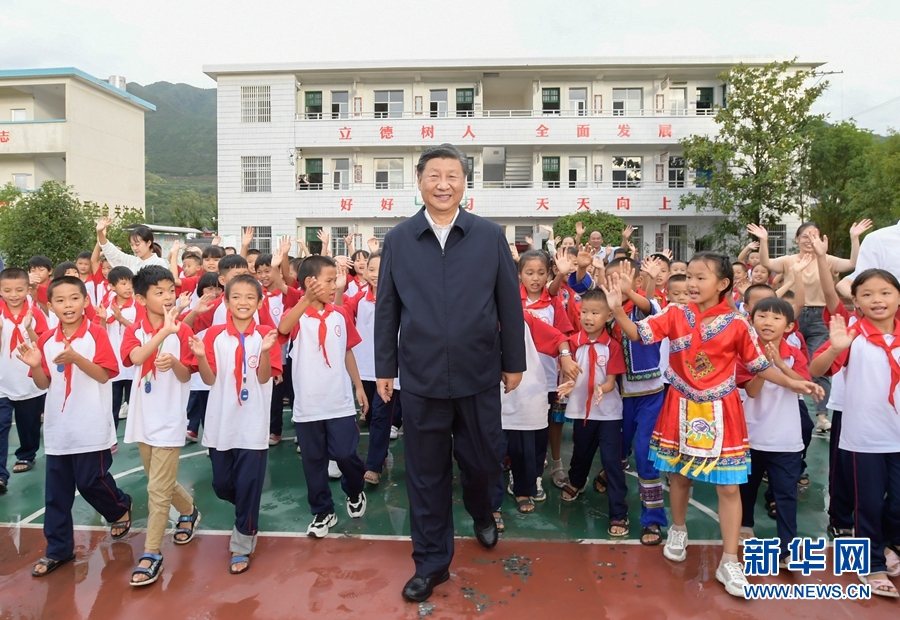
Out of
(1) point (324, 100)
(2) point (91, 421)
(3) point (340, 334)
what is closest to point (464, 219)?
(3) point (340, 334)

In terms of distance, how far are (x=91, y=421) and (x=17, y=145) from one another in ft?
97.7

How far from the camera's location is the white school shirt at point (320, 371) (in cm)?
364

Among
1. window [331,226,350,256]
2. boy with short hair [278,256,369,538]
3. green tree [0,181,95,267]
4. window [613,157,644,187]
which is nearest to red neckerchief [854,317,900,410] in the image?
boy with short hair [278,256,369,538]

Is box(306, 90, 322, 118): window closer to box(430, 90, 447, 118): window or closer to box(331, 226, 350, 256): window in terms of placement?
box(430, 90, 447, 118): window

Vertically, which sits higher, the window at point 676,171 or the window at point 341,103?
the window at point 341,103

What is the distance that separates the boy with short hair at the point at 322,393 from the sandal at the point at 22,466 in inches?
105

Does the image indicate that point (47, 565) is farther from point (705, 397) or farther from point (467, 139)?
point (467, 139)

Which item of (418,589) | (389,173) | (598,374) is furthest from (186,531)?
(389,173)

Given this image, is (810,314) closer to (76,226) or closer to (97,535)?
(97,535)

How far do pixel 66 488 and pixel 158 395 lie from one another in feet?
2.33

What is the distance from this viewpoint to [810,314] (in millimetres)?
5434

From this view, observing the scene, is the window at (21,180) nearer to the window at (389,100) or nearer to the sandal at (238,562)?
the window at (389,100)

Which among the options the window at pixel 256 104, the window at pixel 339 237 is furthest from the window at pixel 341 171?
the window at pixel 256 104

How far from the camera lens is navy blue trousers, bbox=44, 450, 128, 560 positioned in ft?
10.8
